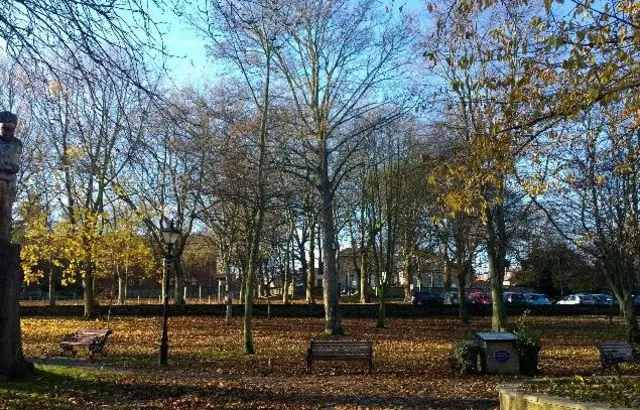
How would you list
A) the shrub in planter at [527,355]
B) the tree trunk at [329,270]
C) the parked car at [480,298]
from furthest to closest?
1. the parked car at [480,298]
2. the tree trunk at [329,270]
3. the shrub in planter at [527,355]

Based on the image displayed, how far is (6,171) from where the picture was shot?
11.8 meters

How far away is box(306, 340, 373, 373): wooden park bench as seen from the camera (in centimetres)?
1579

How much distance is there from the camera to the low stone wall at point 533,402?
6.32m

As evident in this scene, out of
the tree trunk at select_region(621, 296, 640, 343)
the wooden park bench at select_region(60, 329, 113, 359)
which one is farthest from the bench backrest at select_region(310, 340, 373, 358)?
the tree trunk at select_region(621, 296, 640, 343)

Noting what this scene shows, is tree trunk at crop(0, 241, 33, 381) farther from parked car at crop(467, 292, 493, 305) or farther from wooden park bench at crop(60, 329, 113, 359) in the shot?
parked car at crop(467, 292, 493, 305)

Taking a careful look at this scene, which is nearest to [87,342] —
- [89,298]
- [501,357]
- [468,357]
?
[468,357]

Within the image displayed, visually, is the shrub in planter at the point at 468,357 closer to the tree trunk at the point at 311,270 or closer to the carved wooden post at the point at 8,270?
the carved wooden post at the point at 8,270

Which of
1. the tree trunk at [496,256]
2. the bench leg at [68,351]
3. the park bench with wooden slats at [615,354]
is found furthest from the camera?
the tree trunk at [496,256]

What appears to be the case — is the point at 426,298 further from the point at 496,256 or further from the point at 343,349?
the point at 343,349

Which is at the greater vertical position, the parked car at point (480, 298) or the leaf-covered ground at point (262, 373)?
the parked car at point (480, 298)

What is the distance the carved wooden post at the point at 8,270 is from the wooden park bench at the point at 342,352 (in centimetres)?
644

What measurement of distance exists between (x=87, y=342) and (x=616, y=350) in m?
13.5

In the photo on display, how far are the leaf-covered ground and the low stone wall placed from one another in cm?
253

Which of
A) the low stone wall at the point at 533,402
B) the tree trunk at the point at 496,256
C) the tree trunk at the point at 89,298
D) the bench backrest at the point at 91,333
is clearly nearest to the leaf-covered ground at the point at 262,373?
the bench backrest at the point at 91,333
